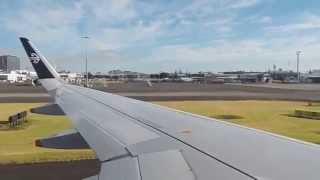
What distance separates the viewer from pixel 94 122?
6.03 meters

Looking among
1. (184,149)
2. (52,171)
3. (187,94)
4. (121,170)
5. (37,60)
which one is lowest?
(52,171)

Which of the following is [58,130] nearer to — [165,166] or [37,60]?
[37,60]

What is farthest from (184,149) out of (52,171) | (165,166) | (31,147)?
(31,147)

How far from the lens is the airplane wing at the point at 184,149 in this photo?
113 inches

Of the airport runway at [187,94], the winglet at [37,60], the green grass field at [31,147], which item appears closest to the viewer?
the winglet at [37,60]

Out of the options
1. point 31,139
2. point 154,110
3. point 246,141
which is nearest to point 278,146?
point 246,141

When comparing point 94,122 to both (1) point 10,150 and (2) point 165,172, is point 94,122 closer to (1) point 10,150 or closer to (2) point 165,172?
(2) point 165,172

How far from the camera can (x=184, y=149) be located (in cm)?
379

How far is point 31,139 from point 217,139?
14580 mm

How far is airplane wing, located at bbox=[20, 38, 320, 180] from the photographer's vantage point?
9.40 feet

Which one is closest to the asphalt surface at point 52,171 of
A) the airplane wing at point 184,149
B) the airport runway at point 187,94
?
the airplane wing at point 184,149

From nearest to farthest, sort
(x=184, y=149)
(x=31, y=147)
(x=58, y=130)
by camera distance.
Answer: (x=184, y=149)
(x=31, y=147)
(x=58, y=130)

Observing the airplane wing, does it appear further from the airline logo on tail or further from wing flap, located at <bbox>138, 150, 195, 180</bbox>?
the airline logo on tail

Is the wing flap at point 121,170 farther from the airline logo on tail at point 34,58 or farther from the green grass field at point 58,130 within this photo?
the green grass field at point 58,130
